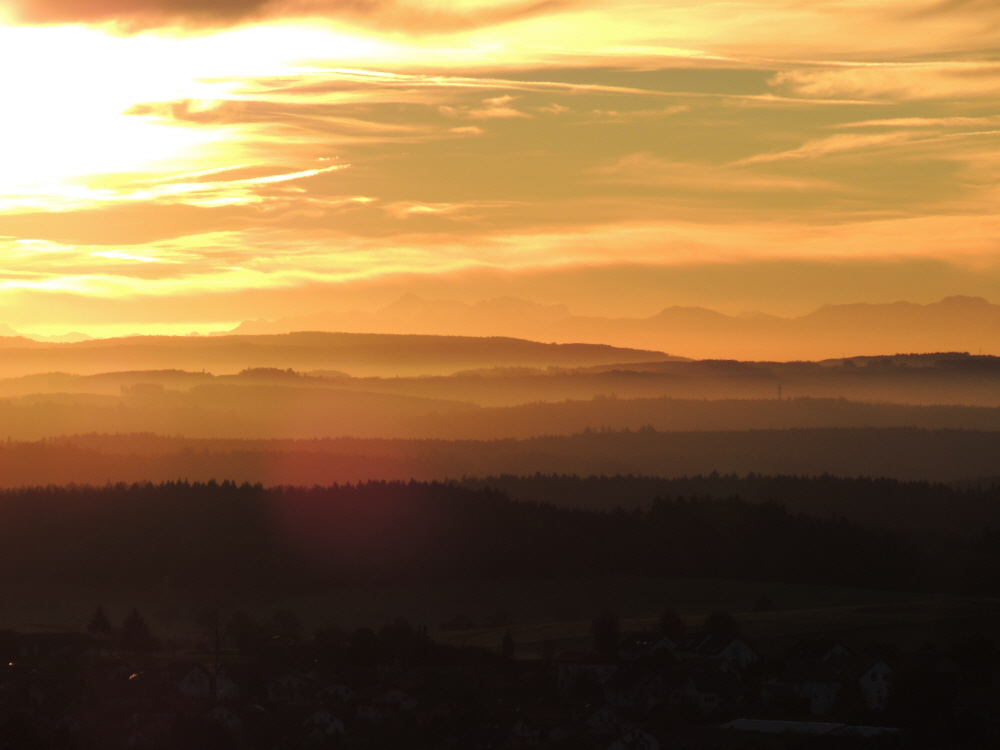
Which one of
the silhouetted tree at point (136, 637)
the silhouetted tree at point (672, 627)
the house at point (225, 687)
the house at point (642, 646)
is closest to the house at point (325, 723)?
the house at point (225, 687)

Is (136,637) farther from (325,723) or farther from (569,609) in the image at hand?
(325,723)

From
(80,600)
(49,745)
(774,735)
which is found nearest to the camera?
(49,745)

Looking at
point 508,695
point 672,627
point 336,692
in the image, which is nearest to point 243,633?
point 336,692

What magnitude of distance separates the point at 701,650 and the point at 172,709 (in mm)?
44528

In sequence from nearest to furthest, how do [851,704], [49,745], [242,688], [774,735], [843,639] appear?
[49,745] < [774,735] < [851,704] < [242,688] < [843,639]

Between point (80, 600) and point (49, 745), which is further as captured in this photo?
point (80, 600)

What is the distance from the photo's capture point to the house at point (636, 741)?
89.1 metres

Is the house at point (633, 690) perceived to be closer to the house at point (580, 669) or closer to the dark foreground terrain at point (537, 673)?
the dark foreground terrain at point (537, 673)

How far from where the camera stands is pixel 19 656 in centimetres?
13700

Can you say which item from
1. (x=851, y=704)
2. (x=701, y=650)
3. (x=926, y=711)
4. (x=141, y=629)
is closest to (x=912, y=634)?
(x=701, y=650)

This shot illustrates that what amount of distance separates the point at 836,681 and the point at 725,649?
18.5 metres

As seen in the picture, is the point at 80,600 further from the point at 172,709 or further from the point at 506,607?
the point at 172,709

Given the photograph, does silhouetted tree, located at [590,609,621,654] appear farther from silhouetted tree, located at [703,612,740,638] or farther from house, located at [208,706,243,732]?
house, located at [208,706,243,732]

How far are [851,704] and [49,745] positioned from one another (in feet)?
171
